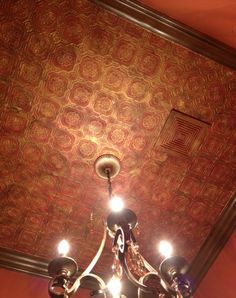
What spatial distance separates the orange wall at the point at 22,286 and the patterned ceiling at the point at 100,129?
311 mm

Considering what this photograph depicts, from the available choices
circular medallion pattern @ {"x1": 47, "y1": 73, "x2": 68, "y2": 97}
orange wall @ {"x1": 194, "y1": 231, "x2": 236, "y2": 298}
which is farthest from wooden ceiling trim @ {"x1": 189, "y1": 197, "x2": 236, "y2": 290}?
circular medallion pattern @ {"x1": 47, "y1": 73, "x2": 68, "y2": 97}

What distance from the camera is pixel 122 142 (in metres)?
3.69

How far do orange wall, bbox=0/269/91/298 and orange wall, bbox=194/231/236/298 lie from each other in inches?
55.4

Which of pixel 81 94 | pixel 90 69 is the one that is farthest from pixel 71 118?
pixel 90 69

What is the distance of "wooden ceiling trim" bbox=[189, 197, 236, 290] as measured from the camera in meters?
4.11

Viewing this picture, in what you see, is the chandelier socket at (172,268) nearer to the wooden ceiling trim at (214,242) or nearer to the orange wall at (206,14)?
the wooden ceiling trim at (214,242)

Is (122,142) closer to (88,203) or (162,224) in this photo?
(88,203)

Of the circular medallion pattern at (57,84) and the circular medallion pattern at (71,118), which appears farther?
the circular medallion pattern at (71,118)

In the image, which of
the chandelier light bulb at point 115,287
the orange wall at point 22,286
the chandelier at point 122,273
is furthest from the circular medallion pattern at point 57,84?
the orange wall at point 22,286

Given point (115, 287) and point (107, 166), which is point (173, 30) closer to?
point (107, 166)

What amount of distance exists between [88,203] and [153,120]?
1206 mm

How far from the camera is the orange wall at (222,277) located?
152 inches

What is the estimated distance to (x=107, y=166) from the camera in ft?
12.4

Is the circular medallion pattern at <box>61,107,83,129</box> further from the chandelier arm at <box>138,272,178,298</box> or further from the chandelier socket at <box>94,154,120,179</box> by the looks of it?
the chandelier arm at <box>138,272,178,298</box>
